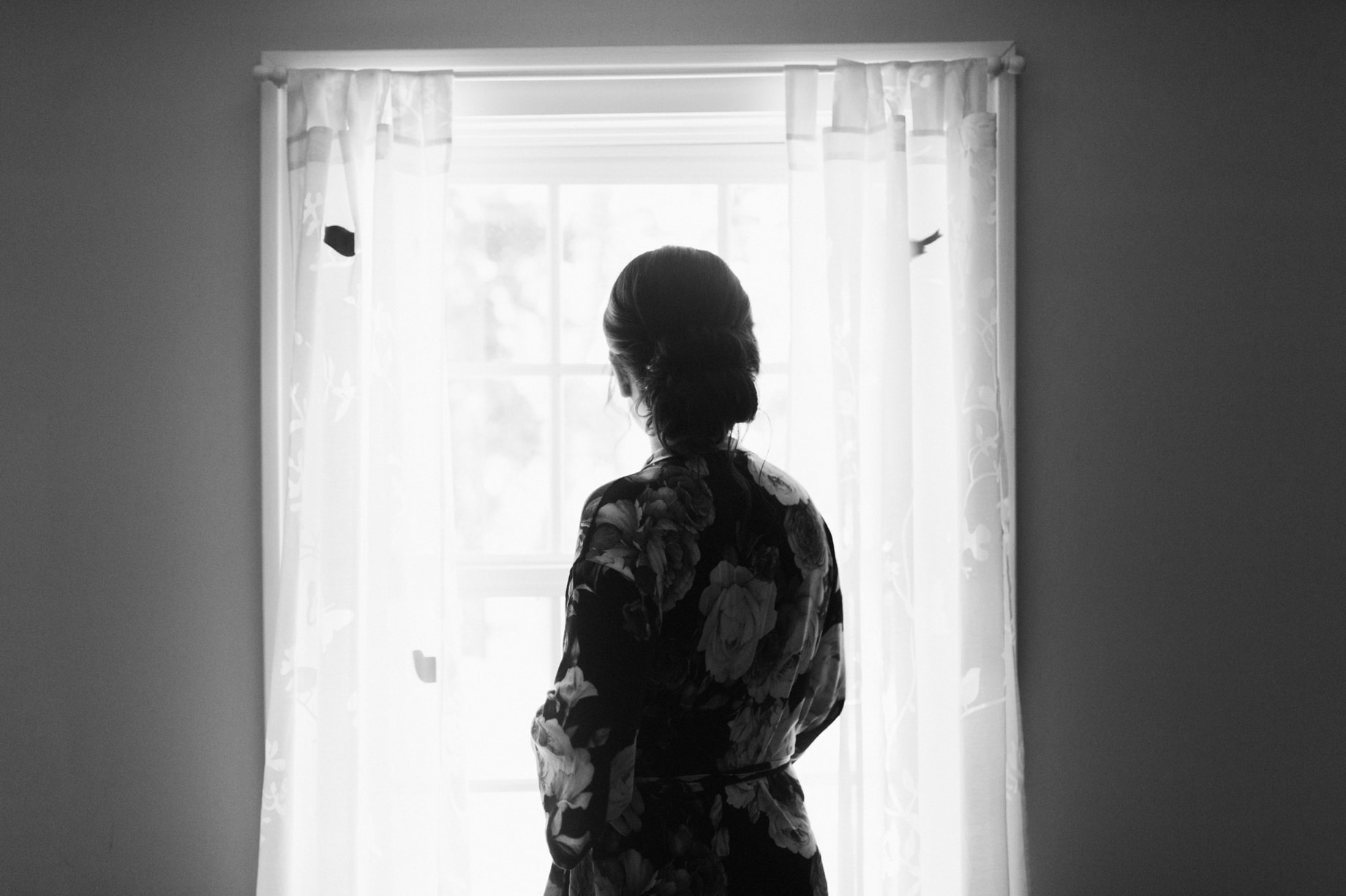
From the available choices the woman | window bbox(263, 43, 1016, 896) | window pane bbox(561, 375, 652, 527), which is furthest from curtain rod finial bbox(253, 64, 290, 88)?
the woman

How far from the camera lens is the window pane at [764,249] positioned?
202cm

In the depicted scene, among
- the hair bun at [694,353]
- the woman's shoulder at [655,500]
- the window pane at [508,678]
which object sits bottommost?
the window pane at [508,678]

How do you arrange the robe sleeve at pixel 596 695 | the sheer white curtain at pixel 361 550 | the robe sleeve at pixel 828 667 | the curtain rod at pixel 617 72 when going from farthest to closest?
the curtain rod at pixel 617 72 → the sheer white curtain at pixel 361 550 → the robe sleeve at pixel 828 667 → the robe sleeve at pixel 596 695

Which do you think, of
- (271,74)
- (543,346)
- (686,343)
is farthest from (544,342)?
(686,343)

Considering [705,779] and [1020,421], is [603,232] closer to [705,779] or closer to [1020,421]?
[1020,421]

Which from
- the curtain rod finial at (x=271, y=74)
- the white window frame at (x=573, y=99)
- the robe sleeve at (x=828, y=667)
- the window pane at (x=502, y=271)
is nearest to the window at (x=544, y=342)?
the window pane at (x=502, y=271)

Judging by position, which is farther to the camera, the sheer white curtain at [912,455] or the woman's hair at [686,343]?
the sheer white curtain at [912,455]

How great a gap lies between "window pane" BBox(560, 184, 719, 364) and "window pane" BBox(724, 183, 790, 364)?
57 millimetres

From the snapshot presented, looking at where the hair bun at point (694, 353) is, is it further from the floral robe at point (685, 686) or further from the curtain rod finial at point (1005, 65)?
the curtain rod finial at point (1005, 65)

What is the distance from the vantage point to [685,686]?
109 cm

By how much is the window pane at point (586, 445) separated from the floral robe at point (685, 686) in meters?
0.89

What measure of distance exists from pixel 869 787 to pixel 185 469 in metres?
1.53

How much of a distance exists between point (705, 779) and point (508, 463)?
1059 millimetres

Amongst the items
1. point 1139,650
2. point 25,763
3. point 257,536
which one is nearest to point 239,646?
point 257,536
